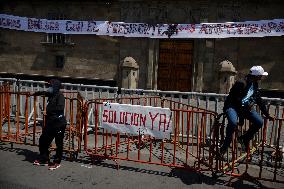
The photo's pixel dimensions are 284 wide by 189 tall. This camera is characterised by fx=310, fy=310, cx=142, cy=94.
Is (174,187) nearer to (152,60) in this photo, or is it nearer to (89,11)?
(152,60)

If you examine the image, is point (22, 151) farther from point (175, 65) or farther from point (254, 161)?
point (175, 65)

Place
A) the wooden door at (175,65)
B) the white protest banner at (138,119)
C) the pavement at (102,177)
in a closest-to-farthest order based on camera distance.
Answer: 1. the pavement at (102,177)
2. the white protest banner at (138,119)
3. the wooden door at (175,65)

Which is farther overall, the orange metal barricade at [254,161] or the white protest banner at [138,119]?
the white protest banner at [138,119]

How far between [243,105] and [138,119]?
83.6 inches

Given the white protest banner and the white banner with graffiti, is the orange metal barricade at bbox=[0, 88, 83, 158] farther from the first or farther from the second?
the white banner with graffiti

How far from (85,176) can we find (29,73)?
561 inches

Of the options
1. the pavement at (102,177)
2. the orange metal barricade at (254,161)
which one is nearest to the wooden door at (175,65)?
the orange metal barricade at (254,161)

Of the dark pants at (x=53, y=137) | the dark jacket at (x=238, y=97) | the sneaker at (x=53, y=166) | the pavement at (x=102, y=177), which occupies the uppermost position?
the dark jacket at (x=238, y=97)

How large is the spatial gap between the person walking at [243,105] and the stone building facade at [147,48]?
927 cm

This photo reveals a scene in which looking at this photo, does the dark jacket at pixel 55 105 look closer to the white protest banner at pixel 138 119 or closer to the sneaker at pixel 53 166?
the sneaker at pixel 53 166

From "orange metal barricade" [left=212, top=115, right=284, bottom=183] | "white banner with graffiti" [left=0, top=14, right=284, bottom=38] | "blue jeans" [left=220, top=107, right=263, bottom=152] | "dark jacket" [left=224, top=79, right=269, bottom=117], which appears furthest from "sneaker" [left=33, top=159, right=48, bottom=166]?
"white banner with graffiti" [left=0, top=14, right=284, bottom=38]

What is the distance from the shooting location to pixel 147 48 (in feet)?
54.2

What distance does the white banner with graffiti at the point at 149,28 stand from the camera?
14.4 m

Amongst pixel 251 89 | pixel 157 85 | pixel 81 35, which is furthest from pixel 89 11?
pixel 251 89
